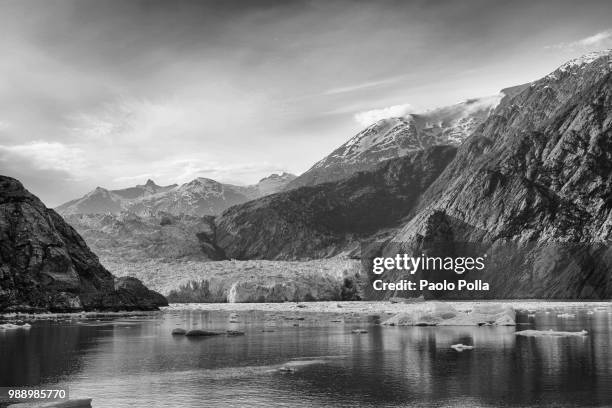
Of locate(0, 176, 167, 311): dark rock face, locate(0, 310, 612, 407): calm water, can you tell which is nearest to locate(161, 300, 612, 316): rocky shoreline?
locate(0, 176, 167, 311): dark rock face

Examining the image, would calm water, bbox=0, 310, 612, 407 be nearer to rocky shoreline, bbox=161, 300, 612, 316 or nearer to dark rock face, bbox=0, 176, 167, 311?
dark rock face, bbox=0, 176, 167, 311

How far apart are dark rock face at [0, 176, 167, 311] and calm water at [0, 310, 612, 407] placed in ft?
130

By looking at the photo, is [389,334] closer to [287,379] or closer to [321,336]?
[321,336]

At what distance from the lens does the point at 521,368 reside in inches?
1645

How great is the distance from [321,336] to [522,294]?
13105 centimetres

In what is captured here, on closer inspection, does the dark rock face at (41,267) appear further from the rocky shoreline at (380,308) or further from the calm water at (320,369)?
the calm water at (320,369)

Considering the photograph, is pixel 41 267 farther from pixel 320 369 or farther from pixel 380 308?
pixel 320 369

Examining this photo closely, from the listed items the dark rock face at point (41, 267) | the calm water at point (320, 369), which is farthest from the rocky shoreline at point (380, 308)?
the calm water at point (320, 369)

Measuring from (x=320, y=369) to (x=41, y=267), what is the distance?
81.3m

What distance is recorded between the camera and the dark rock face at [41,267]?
106938mm

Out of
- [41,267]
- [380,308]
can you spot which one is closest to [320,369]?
[41,267]

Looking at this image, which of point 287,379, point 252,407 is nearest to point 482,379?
point 287,379

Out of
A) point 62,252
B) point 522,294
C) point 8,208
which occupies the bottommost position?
point 522,294

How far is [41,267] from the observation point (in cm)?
11025
